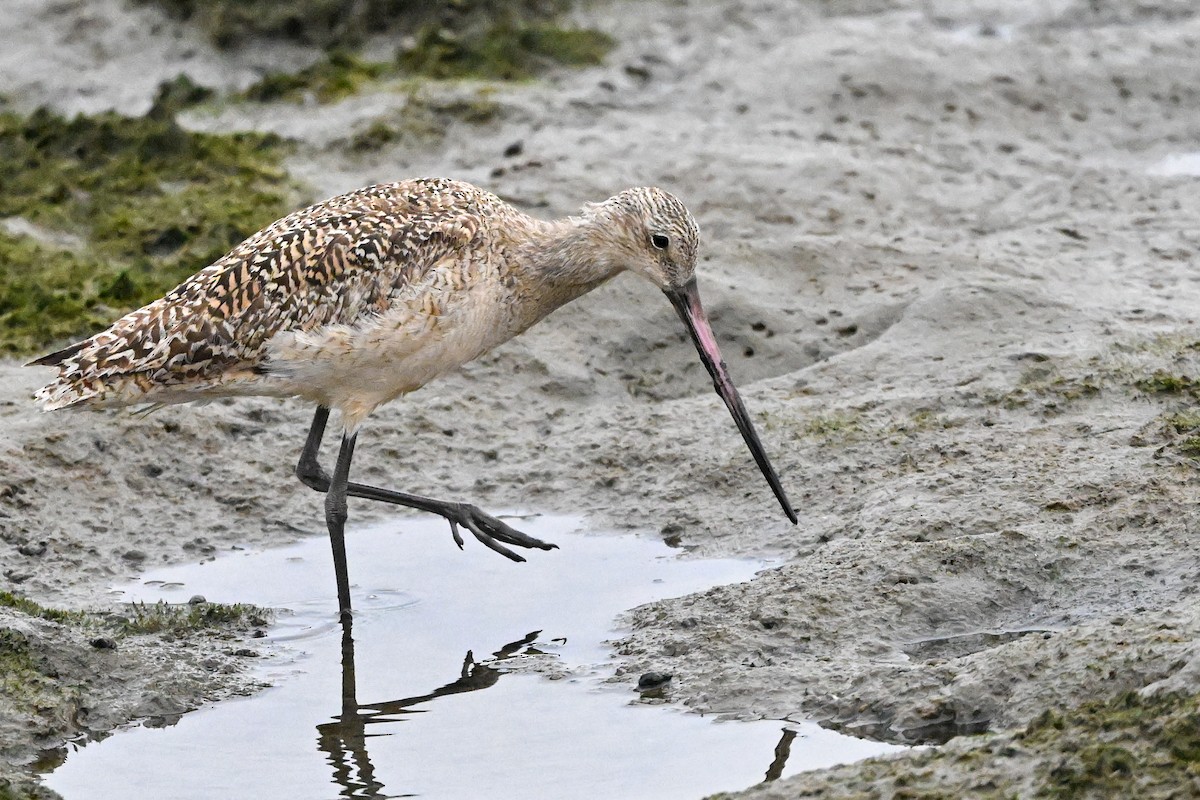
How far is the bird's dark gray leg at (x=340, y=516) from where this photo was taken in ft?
21.9

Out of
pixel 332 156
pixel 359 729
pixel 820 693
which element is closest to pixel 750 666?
pixel 820 693

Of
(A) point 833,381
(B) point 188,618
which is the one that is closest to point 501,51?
(A) point 833,381

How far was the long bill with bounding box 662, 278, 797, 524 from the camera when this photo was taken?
22.8 ft

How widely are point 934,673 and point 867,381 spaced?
283 centimetres

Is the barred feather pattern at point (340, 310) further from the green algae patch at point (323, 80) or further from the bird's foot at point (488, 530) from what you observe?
the green algae patch at point (323, 80)

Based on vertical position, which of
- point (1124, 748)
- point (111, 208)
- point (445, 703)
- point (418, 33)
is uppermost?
point (418, 33)

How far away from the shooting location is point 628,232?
7.07 meters

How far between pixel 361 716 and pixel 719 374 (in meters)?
2.08

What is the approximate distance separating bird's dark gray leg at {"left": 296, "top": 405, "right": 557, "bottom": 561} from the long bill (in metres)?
0.92

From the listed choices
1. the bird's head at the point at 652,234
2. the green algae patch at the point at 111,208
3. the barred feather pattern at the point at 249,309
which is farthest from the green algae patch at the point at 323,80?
the barred feather pattern at the point at 249,309

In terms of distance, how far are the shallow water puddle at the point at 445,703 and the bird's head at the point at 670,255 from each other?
632 mm

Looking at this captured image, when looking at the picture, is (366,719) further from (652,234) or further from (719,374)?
(652,234)

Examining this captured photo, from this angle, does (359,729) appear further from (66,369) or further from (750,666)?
(66,369)

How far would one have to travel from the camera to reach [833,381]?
8109 mm
